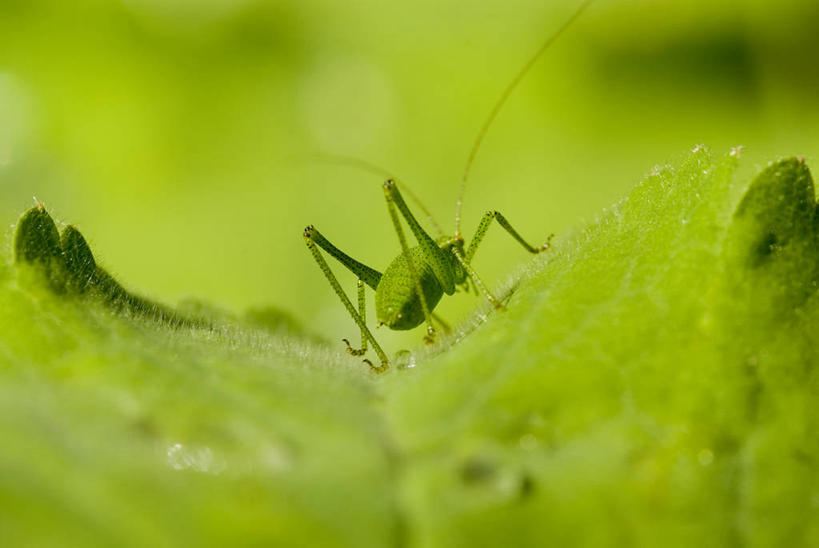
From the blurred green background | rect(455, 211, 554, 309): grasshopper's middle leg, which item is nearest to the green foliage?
rect(455, 211, 554, 309): grasshopper's middle leg

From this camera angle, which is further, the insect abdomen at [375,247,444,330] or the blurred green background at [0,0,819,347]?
the blurred green background at [0,0,819,347]

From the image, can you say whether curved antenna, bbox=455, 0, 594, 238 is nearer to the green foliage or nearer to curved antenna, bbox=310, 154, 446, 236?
curved antenna, bbox=310, 154, 446, 236

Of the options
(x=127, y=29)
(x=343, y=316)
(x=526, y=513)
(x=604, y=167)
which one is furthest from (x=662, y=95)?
(x=526, y=513)

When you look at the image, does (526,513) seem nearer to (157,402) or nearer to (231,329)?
(157,402)

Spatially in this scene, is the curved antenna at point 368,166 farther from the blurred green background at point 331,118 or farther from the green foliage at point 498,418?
the green foliage at point 498,418

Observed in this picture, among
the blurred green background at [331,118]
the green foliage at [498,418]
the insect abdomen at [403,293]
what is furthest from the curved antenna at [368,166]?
the green foliage at [498,418]

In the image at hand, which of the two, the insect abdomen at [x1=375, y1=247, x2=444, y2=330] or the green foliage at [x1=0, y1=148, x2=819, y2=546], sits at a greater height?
the insect abdomen at [x1=375, y1=247, x2=444, y2=330]

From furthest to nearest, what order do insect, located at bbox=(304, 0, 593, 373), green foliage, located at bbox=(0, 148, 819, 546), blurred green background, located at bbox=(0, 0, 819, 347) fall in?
blurred green background, located at bbox=(0, 0, 819, 347) → insect, located at bbox=(304, 0, 593, 373) → green foliage, located at bbox=(0, 148, 819, 546)

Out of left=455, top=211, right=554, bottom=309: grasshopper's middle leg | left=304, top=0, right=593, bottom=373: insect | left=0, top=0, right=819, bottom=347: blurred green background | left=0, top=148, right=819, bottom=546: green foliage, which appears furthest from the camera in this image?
left=0, top=0, right=819, bottom=347: blurred green background
